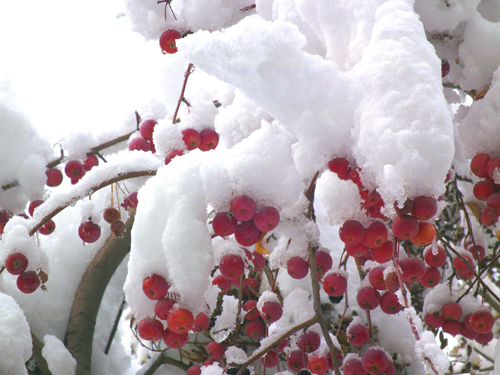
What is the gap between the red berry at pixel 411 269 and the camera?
108 cm

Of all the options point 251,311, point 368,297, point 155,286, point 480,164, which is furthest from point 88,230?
point 480,164

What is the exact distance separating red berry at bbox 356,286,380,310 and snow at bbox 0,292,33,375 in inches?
44.3

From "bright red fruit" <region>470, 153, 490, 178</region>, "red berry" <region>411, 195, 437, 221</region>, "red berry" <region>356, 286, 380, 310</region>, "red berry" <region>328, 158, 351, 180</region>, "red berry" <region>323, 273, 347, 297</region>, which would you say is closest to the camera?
"red berry" <region>411, 195, 437, 221</region>

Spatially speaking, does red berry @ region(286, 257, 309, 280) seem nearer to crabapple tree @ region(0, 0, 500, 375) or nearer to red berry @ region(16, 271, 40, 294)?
crabapple tree @ region(0, 0, 500, 375)

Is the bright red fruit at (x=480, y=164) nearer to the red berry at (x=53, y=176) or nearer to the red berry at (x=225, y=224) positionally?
the red berry at (x=225, y=224)

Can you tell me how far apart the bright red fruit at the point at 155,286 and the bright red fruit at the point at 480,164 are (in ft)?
2.68

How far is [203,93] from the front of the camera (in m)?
1.78

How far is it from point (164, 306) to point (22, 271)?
670 millimetres

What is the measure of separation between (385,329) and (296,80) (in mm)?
1358

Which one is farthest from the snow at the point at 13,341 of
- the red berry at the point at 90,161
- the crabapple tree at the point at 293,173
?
the red berry at the point at 90,161

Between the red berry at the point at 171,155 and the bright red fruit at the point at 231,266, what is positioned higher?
the red berry at the point at 171,155

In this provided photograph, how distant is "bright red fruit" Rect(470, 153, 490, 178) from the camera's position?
98 centimetres

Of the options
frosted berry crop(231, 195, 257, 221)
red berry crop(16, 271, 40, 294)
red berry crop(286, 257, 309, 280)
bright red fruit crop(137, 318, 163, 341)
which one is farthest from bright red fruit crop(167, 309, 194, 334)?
red berry crop(16, 271, 40, 294)

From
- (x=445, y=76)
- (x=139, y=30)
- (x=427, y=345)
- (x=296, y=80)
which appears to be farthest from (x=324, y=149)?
(x=139, y=30)
